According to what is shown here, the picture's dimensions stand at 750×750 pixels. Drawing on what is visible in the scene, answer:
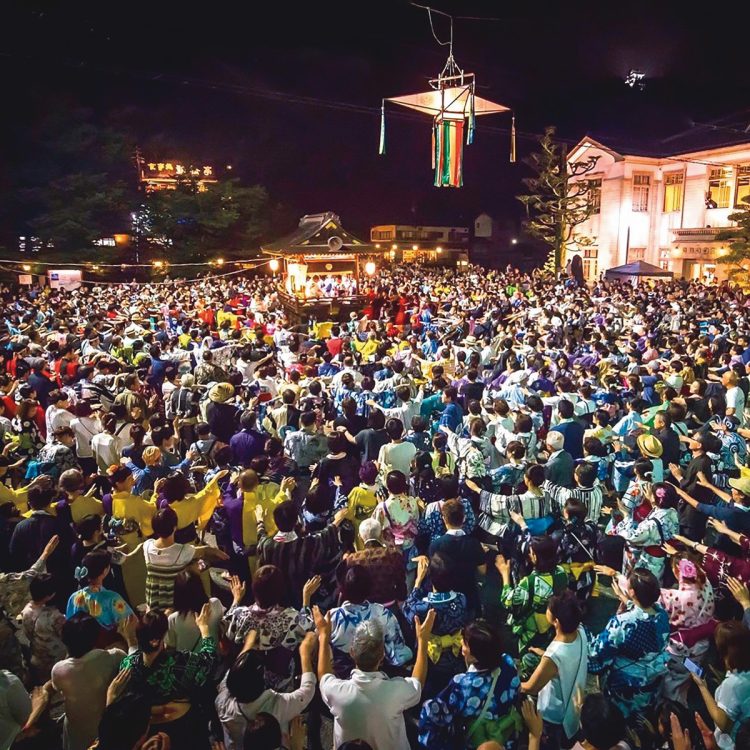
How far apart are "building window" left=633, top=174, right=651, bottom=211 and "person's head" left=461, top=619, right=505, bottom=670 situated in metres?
33.3

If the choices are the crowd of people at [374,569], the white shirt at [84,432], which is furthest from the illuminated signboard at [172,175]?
the white shirt at [84,432]

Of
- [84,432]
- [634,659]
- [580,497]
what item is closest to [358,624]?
[634,659]

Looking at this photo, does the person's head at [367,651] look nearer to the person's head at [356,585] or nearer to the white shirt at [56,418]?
the person's head at [356,585]

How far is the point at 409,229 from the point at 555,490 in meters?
50.2

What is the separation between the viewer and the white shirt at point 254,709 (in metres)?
2.37

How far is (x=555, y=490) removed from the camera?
14.1 ft

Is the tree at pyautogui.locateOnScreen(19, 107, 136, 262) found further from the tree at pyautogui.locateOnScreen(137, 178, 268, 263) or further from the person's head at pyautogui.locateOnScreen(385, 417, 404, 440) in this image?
the person's head at pyautogui.locateOnScreen(385, 417, 404, 440)

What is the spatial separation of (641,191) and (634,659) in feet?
109

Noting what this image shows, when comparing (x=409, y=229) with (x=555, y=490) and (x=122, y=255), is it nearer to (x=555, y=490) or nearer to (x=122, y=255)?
(x=122, y=255)

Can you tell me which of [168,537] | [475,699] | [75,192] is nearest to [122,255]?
[75,192]

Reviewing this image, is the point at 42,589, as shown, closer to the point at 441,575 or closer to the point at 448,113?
the point at 441,575

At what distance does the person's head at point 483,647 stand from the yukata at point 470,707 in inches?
1.4

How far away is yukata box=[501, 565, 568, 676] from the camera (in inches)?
129

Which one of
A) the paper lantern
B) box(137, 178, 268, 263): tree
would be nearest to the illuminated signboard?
box(137, 178, 268, 263): tree
